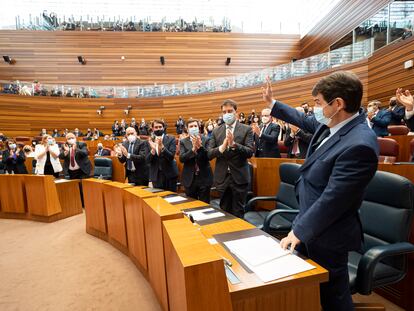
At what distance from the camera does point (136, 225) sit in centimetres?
218

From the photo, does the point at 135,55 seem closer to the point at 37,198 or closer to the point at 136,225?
the point at 37,198

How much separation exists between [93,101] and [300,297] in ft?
40.1

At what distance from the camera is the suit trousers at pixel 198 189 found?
279cm

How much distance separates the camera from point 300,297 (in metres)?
0.93

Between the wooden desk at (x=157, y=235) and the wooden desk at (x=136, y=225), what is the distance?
0.15m

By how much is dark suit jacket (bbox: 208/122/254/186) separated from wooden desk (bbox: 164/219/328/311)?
1.25m

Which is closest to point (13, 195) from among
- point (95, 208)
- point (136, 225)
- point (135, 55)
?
point (95, 208)

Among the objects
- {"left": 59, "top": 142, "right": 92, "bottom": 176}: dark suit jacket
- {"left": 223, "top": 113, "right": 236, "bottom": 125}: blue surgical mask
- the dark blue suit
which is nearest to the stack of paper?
the dark blue suit

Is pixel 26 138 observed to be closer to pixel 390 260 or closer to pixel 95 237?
pixel 95 237

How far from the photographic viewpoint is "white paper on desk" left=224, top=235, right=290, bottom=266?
1.06 m

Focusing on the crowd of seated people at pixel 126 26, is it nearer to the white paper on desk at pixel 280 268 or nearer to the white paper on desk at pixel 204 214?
the white paper on desk at pixel 204 214

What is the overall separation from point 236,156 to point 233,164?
0.24 feet

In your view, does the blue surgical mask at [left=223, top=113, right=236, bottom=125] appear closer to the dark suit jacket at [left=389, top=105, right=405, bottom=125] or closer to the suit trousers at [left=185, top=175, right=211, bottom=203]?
the suit trousers at [left=185, top=175, right=211, bottom=203]

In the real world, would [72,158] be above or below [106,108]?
below
